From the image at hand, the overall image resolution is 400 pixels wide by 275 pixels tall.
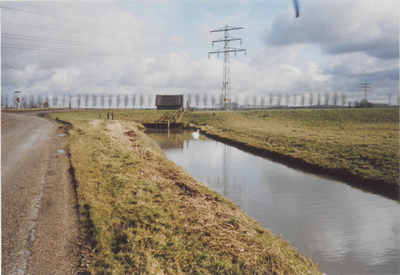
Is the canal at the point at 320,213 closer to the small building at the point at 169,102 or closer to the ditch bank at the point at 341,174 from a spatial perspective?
the ditch bank at the point at 341,174

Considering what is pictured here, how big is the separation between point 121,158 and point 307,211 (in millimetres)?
7982

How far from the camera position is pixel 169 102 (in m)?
66.6

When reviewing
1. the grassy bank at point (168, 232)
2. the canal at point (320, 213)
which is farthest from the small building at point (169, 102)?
the grassy bank at point (168, 232)

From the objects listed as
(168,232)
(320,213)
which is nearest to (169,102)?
(320,213)

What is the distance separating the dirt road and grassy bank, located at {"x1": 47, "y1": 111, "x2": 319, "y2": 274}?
0.42 meters

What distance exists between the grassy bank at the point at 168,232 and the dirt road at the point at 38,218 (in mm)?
418

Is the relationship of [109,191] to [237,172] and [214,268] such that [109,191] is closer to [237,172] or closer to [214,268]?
[214,268]

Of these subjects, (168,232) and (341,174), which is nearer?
(168,232)

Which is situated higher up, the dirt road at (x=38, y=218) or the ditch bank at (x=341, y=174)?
the dirt road at (x=38, y=218)

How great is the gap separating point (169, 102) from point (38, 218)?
202 feet

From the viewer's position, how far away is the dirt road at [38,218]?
4729 millimetres

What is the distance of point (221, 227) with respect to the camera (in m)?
6.56

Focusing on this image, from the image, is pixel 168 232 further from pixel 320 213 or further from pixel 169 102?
pixel 169 102

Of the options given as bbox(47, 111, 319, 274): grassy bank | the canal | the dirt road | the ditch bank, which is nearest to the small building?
the ditch bank
